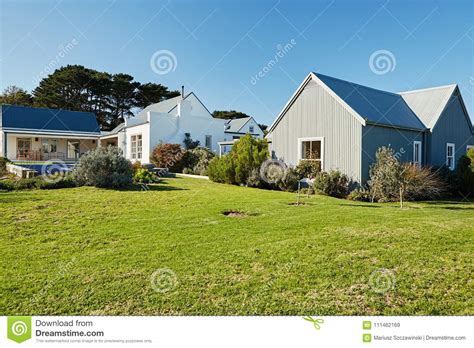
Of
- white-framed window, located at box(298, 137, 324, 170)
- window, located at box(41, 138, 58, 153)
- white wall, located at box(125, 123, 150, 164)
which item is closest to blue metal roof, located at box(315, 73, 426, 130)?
white-framed window, located at box(298, 137, 324, 170)

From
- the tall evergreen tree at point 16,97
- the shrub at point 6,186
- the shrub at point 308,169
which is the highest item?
the tall evergreen tree at point 16,97

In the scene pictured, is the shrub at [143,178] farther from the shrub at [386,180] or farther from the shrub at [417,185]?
the shrub at [417,185]

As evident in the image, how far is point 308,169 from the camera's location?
15.2m

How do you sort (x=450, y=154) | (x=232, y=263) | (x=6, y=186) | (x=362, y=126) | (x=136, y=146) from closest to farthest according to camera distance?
(x=232, y=263) < (x=6, y=186) < (x=362, y=126) < (x=450, y=154) < (x=136, y=146)

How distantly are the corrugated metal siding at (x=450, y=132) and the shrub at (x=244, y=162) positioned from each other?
881 cm

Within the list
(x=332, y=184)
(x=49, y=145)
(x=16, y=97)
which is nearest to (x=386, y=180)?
(x=332, y=184)

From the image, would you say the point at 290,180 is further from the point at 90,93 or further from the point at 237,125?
the point at 90,93

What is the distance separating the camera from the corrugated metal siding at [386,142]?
14.0 metres

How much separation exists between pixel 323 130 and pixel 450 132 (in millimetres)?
8373

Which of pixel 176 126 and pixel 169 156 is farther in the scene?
pixel 176 126

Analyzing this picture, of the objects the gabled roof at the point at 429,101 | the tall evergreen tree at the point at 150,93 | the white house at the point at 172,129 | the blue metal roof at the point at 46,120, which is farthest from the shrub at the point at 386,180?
the tall evergreen tree at the point at 150,93

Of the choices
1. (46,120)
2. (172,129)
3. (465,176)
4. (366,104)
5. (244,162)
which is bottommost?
(465,176)
